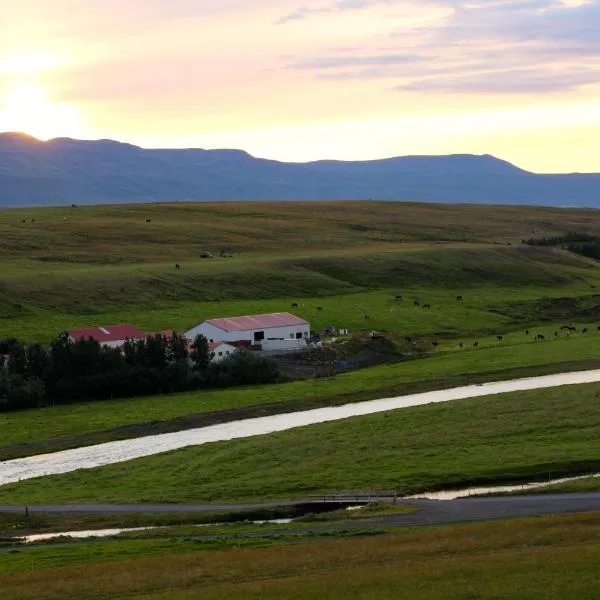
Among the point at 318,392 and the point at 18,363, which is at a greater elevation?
the point at 18,363

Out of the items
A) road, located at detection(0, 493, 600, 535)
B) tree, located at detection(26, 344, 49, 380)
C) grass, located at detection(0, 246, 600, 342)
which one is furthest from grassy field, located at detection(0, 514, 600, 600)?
grass, located at detection(0, 246, 600, 342)

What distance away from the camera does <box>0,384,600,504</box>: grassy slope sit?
5512 cm

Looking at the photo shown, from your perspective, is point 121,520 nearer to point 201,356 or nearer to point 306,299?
point 201,356

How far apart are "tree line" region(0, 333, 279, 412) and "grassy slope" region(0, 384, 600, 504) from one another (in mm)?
23952

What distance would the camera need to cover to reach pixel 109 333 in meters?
102

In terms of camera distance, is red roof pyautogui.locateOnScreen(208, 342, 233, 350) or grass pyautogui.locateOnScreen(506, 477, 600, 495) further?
red roof pyautogui.locateOnScreen(208, 342, 233, 350)

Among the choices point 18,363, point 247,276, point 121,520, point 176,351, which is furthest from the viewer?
point 247,276

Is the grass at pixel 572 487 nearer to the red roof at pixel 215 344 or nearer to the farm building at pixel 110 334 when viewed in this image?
the red roof at pixel 215 344

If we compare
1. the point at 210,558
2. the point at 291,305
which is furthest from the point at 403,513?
the point at 291,305

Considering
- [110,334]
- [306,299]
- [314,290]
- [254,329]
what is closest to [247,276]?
[314,290]

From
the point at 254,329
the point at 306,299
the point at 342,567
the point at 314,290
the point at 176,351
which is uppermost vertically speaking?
the point at 314,290

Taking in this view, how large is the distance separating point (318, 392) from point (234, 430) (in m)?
15.0

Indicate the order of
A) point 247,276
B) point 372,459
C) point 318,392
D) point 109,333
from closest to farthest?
1. point 372,459
2. point 318,392
3. point 109,333
4. point 247,276

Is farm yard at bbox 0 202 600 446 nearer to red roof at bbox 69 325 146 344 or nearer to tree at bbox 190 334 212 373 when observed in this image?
tree at bbox 190 334 212 373
